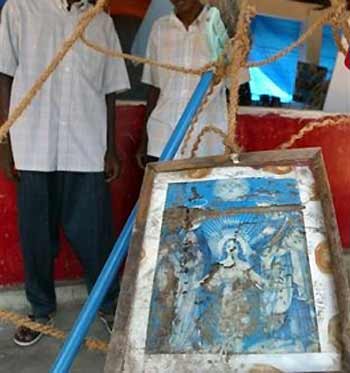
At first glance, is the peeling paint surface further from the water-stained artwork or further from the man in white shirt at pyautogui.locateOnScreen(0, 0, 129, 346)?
the man in white shirt at pyautogui.locateOnScreen(0, 0, 129, 346)

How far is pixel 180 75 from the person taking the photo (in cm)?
229

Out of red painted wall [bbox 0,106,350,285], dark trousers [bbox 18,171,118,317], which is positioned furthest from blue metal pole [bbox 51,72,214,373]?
red painted wall [bbox 0,106,350,285]

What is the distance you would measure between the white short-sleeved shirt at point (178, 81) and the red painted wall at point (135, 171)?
0.26 metres

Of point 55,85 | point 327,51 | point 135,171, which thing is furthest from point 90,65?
point 327,51

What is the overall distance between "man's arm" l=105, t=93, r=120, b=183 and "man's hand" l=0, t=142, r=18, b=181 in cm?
33

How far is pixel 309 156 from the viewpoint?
120 centimetres

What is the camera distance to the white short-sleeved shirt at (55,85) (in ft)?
6.93

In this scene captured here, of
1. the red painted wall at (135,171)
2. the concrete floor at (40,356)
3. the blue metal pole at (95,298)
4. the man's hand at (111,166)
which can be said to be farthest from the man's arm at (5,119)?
the blue metal pole at (95,298)

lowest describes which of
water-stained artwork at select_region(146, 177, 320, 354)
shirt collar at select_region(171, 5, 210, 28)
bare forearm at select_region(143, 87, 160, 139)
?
water-stained artwork at select_region(146, 177, 320, 354)

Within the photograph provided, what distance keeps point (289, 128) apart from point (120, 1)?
127 cm

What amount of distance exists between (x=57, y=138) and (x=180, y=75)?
1.62 ft

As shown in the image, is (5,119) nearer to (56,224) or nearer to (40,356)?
(56,224)

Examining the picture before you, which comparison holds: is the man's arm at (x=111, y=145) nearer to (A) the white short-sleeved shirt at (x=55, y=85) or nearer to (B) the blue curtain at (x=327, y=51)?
(A) the white short-sleeved shirt at (x=55, y=85)

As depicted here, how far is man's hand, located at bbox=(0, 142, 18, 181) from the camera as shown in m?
2.22
